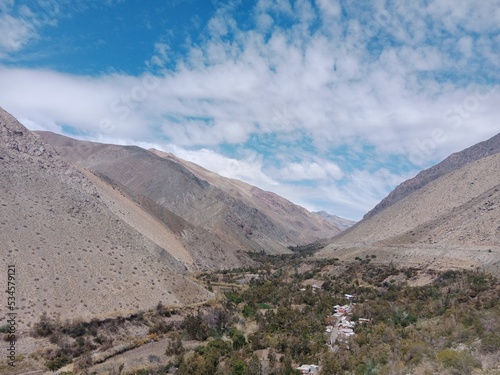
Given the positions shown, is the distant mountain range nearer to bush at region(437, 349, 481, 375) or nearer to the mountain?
bush at region(437, 349, 481, 375)

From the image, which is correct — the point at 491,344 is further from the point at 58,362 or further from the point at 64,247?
the point at 64,247

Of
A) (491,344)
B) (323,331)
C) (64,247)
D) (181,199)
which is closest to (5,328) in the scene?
(64,247)

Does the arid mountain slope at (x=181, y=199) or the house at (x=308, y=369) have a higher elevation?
the arid mountain slope at (x=181, y=199)

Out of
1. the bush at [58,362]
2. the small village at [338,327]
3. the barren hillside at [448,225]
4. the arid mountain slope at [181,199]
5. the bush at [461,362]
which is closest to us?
the bush at [461,362]

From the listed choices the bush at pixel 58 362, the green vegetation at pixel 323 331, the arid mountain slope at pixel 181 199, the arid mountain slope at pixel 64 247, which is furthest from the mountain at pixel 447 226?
the bush at pixel 58 362

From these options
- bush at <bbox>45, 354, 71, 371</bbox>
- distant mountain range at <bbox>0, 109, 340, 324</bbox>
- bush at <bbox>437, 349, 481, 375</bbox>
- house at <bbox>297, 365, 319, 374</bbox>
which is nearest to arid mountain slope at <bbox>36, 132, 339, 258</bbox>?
distant mountain range at <bbox>0, 109, 340, 324</bbox>

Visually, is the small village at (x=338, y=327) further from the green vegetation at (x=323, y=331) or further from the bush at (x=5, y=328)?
the bush at (x=5, y=328)
